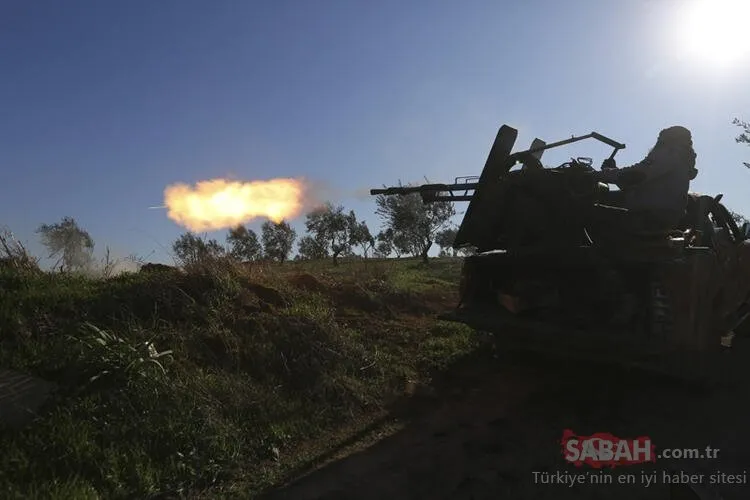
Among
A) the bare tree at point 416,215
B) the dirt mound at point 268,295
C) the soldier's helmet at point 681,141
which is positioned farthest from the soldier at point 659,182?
the bare tree at point 416,215

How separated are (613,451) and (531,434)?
0.65 meters

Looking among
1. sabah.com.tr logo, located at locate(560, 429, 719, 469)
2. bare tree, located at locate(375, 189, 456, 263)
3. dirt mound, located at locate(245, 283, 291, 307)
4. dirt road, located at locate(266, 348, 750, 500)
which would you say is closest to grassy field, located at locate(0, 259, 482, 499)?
dirt mound, located at locate(245, 283, 291, 307)

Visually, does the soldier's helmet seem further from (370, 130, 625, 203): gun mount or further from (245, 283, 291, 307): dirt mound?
(245, 283, 291, 307): dirt mound

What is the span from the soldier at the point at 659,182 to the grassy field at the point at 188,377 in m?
2.91

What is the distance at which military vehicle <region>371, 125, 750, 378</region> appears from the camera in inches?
183

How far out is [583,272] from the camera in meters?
4.98

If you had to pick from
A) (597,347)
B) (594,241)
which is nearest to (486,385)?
(597,347)

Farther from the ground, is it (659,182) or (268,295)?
(659,182)

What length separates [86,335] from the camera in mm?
4789

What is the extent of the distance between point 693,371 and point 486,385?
206 cm

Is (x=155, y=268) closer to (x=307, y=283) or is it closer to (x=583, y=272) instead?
(x=307, y=283)

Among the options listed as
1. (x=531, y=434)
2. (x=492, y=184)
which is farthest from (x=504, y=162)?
(x=531, y=434)

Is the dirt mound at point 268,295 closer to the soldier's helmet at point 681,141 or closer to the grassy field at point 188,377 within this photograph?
the grassy field at point 188,377

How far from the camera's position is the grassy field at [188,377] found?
3613 millimetres
